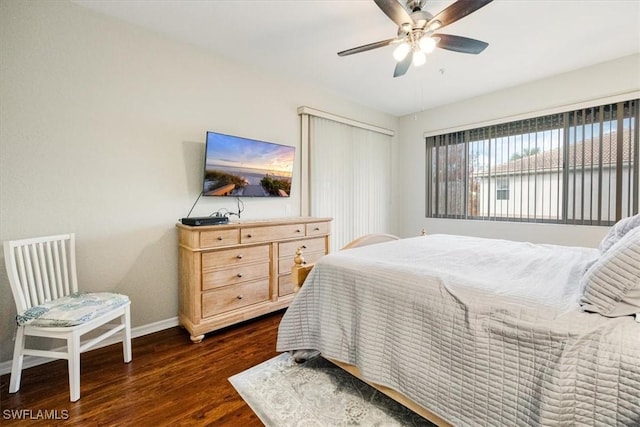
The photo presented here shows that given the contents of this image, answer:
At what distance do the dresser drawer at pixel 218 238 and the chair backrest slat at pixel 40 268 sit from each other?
0.90 metres

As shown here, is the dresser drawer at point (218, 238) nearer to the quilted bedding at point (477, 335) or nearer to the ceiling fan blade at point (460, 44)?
the quilted bedding at point (477, 335)

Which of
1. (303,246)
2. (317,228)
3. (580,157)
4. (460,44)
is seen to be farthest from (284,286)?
(580,157)

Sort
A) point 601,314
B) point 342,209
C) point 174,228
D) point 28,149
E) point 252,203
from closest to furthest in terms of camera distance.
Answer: point 601,314 < point 28,149 < point 174,228 < point 252,203 < point 342,209

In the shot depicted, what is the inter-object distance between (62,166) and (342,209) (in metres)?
3.09

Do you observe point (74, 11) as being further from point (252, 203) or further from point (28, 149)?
point (252, 203)

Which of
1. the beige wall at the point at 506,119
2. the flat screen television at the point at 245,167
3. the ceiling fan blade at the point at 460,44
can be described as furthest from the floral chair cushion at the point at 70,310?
the beige wall at the point at 506,119

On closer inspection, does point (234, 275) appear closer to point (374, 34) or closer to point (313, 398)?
point (313, 398)

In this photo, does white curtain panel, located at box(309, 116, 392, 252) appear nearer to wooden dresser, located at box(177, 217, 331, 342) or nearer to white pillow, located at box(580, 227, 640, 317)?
wooden dresser, located at box(177, 217, 331, 342)

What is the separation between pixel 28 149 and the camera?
1.93 meters

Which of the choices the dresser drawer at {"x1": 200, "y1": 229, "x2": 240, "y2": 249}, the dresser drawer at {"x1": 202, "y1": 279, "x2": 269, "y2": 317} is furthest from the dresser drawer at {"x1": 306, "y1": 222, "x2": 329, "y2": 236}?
the dresser drawer at {"x1": 200, "y1": 229, "x2": 240, "y2": 249}

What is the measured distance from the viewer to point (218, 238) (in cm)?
236

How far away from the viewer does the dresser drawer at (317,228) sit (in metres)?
3.07

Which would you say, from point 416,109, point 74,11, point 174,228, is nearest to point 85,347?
point 174,228

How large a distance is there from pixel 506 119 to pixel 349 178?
89.6 inches
